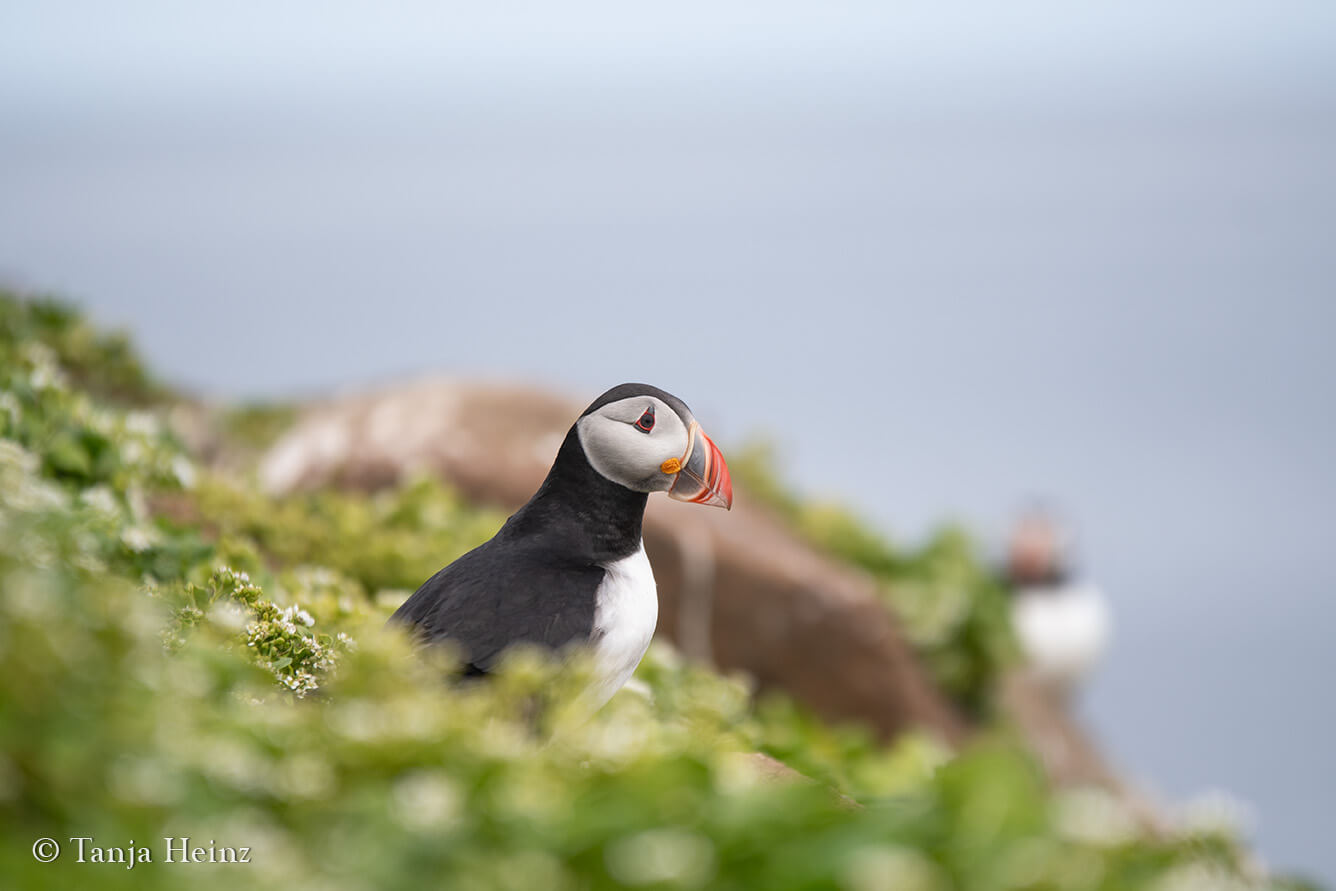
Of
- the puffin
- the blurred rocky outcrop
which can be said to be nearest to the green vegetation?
the blurred rocky outcrop

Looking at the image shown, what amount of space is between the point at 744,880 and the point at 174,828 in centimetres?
81

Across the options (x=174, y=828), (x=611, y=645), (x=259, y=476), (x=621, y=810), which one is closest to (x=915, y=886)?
(x=621, y=810)

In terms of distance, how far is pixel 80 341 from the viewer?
20.1 ft

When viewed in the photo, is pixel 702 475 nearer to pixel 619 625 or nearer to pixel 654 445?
pixel 654 445

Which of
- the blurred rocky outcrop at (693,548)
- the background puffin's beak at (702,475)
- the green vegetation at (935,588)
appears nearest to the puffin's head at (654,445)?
the background puffin's beak at (702,475)

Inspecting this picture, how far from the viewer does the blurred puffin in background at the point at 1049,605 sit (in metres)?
8.67

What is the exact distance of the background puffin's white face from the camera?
9.75ft

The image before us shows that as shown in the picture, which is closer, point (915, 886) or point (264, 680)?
point (915, 886)

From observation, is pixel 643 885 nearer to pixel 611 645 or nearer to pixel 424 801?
Answer: pixel 424 801

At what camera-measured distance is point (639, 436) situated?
9.75 feet

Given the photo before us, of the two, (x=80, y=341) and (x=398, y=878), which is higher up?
(x=80, y=341)

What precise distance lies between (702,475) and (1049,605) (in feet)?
20.7

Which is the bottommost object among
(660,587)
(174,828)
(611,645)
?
(174,828)

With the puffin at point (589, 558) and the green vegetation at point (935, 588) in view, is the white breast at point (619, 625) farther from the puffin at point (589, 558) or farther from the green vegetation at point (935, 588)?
the green vegetation at point (935, 588)
